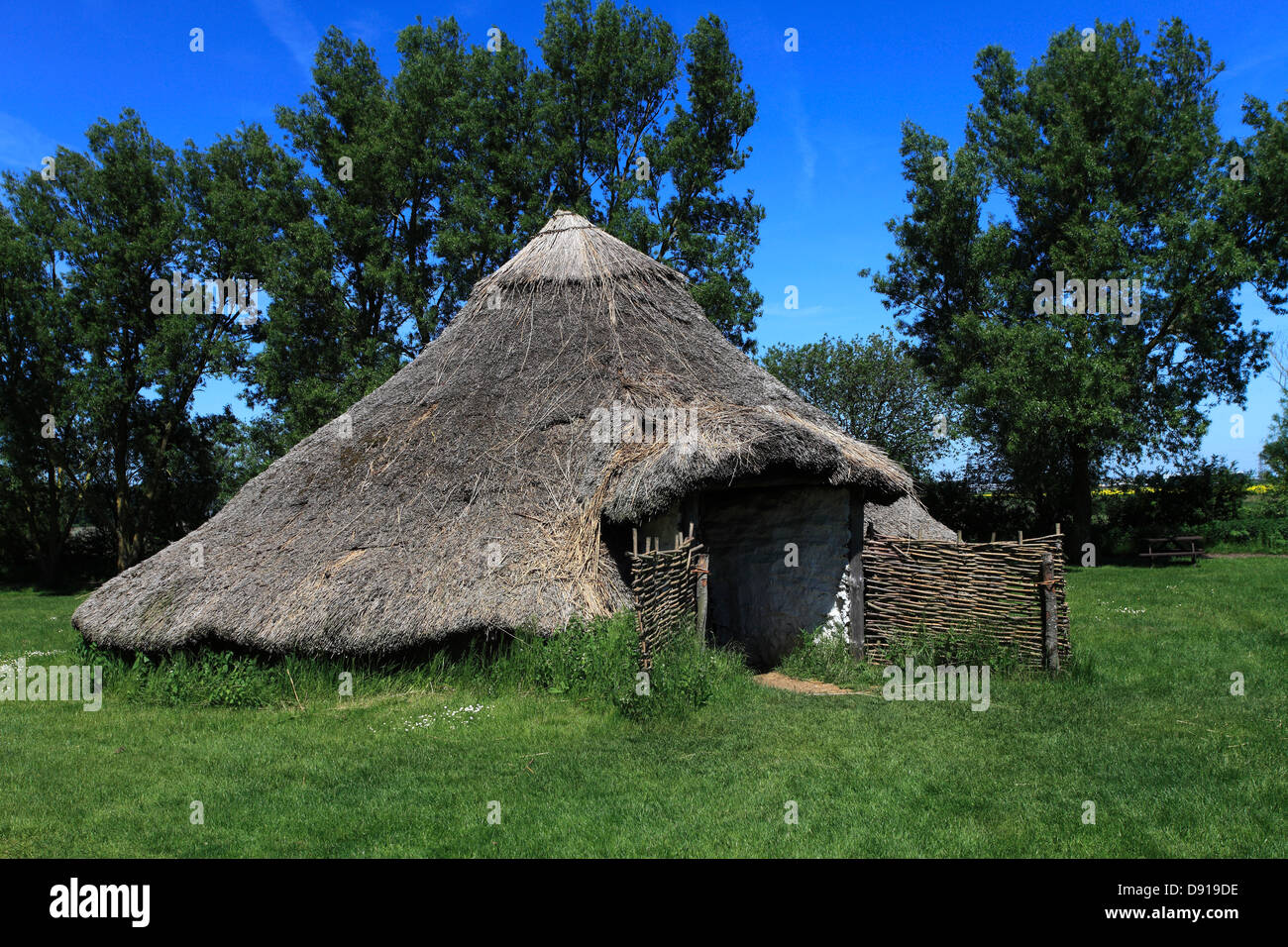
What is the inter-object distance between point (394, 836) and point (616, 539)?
4637 mm

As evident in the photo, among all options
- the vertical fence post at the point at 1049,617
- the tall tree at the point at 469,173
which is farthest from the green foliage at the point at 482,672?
the tall tree at the point at 469,173

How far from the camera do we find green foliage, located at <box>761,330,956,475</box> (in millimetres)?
24391

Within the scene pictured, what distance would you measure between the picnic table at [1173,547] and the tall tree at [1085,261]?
6.26 feet

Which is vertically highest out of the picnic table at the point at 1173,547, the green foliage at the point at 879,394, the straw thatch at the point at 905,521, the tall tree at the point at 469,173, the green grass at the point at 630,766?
the tall tree at the point at 469,173

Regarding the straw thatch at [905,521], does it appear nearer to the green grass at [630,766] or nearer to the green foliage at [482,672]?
the green grass at [630,766]

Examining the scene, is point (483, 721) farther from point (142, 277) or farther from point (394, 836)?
point (142, 277)

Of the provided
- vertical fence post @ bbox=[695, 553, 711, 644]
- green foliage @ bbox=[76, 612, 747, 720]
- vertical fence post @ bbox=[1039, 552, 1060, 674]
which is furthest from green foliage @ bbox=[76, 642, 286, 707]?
vertical fence post @ bbox=[1039, 552, 1060, 674]

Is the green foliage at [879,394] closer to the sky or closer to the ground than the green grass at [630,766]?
closer to the sky

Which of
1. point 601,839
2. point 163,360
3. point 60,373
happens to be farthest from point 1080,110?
point 60,373

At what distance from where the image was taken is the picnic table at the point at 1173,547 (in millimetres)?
21516

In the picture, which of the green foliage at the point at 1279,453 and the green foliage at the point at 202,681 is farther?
the green foliage at the point at 1279,453

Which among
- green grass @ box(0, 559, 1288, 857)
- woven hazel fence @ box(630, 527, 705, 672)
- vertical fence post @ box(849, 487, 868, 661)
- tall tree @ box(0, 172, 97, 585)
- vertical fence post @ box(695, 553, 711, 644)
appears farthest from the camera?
tall tree @ box(0, 172, 97, 585)

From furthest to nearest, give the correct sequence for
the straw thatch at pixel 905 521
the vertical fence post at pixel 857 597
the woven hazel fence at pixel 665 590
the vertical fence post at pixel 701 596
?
the straw thatch at pixel 905 521 < the vertical fence post at pixel 857 597 < the vertical fence post at pixel 701 596 < the woven hazel fence at pixel 665 590

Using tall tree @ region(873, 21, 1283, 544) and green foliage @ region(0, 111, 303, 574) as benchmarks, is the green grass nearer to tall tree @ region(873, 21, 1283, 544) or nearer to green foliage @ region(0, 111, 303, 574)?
tall tree @ region(873, 21, 1283, 544)
